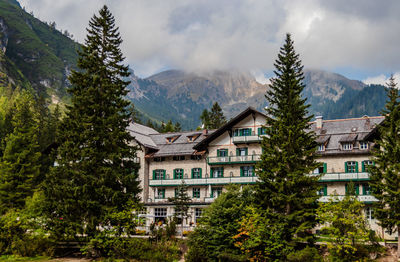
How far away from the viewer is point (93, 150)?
33469 mm

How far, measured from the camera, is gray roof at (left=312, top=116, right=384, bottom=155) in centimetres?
4469

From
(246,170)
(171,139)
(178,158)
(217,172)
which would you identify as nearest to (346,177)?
(246,170)

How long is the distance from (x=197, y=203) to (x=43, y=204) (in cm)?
1847

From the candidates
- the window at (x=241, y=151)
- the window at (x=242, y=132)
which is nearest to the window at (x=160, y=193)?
the window at (x=241, y=151)

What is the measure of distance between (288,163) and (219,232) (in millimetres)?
8409

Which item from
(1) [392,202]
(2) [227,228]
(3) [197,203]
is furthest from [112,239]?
(1) [392,202]

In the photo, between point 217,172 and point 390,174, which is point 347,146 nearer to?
point 390,174

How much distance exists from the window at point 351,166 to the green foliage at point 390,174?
10746mm

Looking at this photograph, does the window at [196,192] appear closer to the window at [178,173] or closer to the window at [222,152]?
the window at [178,173]

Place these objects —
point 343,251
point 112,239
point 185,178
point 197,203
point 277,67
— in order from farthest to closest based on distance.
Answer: point 185,178, point 197,203, point 277,67, point 112,239, point 343,251

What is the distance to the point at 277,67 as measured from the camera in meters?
35.8

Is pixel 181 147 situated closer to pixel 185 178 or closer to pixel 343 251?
pixel 185 178

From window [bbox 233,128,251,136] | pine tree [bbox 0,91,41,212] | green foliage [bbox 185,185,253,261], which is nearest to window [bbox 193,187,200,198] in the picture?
window [bbox 233,128,251,136]

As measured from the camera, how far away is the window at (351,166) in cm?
4388
